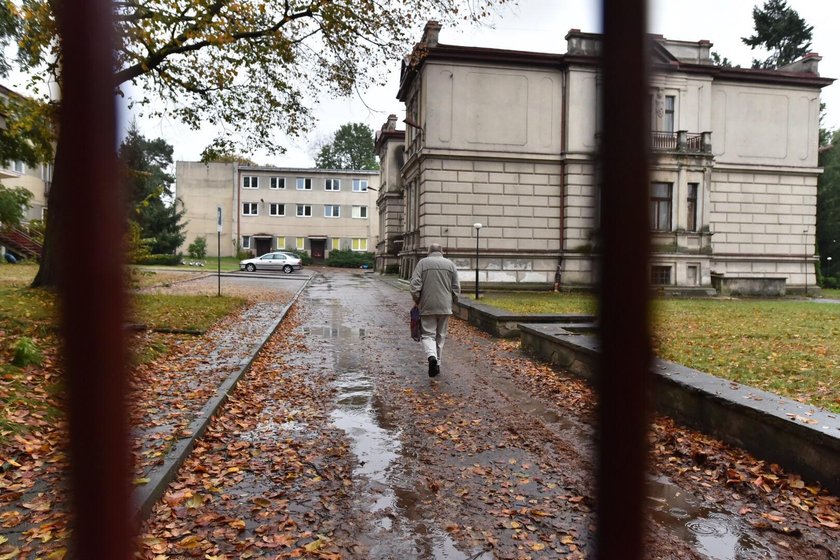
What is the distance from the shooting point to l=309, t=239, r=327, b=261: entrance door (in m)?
67.9

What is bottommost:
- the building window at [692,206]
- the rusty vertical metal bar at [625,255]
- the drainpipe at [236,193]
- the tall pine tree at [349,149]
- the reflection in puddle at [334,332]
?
the reflection in puddle at [334,332]

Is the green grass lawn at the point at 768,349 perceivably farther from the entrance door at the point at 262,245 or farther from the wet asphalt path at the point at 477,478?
the entrance door at the point at 262,245

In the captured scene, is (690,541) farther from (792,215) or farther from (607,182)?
(792,215)

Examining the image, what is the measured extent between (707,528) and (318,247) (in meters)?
65.9

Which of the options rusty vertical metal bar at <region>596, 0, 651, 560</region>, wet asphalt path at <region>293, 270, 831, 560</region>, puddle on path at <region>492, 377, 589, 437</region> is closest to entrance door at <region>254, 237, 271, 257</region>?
wet asphalt path at <region>293, 270, 831, 560</region>

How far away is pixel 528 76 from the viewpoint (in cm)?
2694

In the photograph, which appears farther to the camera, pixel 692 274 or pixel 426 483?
pixel 692 274

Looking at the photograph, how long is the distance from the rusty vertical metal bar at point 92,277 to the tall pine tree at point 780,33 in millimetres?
58322

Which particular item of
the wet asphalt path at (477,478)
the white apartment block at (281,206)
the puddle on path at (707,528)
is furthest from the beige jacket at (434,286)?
the white apartment block at (281,206)

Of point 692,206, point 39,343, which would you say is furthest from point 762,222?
point 39,343

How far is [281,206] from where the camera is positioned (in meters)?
67.3

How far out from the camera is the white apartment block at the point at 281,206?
66.8 metres

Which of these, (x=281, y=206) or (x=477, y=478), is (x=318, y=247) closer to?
(x=281, y=206)

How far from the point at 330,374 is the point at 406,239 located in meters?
25.3
